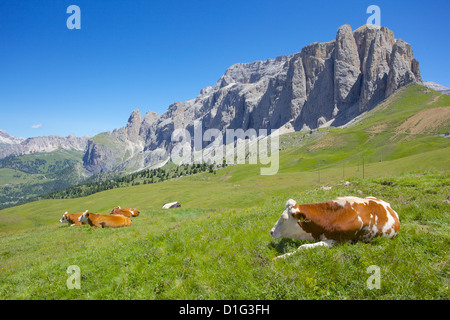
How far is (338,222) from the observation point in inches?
320

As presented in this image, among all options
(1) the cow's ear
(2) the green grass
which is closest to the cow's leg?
(2) the green grass

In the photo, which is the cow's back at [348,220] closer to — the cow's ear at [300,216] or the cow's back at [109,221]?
the cow's ear at [300,216]

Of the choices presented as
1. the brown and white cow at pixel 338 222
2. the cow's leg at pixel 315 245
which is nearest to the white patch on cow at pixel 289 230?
the brown and white cow at pixel 338 222

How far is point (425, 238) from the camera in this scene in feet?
23.6

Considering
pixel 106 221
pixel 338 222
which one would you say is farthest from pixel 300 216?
pixel 106 221

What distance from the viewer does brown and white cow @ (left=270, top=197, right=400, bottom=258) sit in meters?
7.93

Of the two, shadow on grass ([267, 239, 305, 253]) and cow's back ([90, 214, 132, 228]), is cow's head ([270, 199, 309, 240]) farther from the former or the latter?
cow's back ([90, 214, 132, 228])

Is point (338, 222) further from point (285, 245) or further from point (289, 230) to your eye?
point (285, 245)

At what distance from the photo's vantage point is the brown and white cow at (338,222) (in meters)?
7.93

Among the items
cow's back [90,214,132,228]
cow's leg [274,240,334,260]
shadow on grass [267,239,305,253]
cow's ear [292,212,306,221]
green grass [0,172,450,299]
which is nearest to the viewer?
green grass [0,172,450,299]

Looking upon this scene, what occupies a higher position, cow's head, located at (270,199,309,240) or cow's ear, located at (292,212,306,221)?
cow's ear, located at (292,212,306,221)

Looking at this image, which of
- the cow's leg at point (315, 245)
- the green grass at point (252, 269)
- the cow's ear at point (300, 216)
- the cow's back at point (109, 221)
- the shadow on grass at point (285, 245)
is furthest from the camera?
the cow's back at point (109, 221)

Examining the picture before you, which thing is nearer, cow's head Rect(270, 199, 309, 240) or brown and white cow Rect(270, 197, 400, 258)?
brown and white cow Rect(270, 197, 400, 258)
